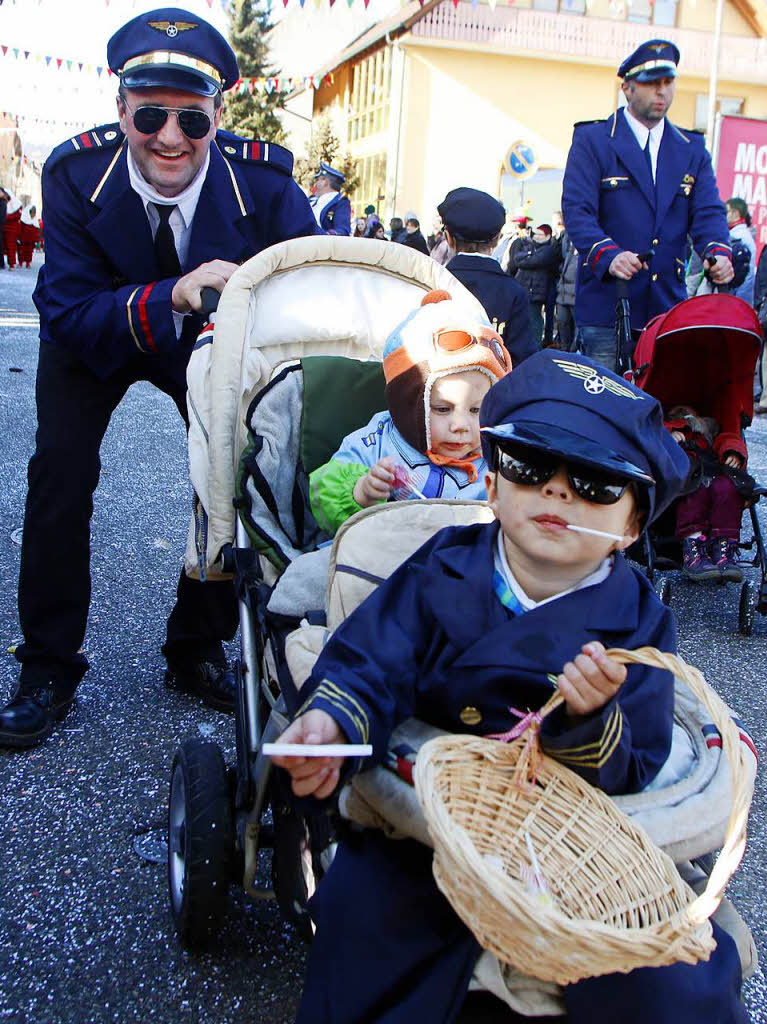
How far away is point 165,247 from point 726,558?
111 inches

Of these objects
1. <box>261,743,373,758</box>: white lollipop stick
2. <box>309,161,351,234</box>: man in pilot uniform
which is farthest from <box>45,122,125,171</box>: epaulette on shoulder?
<box>309,161,351,234</box>: man in pilot uniform

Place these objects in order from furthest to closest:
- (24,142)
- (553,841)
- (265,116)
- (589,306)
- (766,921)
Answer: (24,142) < (265,116) < (589,306) < (766,921) < (553,841)

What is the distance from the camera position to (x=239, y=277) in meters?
2.67

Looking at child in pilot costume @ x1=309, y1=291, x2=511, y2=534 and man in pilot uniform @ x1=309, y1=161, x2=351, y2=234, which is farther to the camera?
man in pilot uniform @ x1=309, y1=161, x2=351, y2=234

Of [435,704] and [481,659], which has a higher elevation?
[481,659]

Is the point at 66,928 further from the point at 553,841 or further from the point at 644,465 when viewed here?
the point at 644,465

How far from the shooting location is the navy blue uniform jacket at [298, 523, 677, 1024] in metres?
1.57

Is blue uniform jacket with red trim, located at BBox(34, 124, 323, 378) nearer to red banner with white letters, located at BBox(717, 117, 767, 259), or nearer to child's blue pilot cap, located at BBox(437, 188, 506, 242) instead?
child's blue pilot cap, located at BBox(437, 188, 506, 242)

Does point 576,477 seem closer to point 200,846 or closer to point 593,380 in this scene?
point 593,380

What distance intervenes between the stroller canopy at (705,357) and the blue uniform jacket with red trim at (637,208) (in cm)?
57

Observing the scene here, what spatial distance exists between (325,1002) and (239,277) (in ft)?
5.76

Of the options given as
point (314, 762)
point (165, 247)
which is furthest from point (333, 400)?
point (314, 762)

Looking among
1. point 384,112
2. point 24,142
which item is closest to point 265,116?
point 384,112

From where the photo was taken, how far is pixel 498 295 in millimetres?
5270
